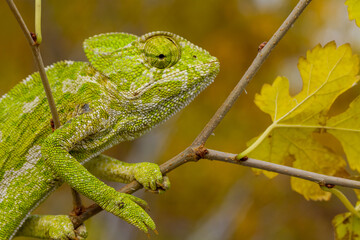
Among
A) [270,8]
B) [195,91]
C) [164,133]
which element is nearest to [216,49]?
[270,8]

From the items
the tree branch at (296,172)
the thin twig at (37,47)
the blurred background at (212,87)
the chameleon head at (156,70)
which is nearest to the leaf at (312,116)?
the tree branch at (296,172)

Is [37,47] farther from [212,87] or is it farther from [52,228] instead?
→ [212,87]

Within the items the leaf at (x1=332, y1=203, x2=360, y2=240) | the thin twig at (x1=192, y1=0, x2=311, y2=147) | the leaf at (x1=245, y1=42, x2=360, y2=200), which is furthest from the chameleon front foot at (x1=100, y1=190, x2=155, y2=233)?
the leaf at (x1=332, y1=203, x2=360, y2=240)

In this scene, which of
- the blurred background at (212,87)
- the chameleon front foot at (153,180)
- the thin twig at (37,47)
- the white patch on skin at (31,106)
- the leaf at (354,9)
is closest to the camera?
the thin twig at (37,47)

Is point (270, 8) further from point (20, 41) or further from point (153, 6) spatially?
point (20, 41)

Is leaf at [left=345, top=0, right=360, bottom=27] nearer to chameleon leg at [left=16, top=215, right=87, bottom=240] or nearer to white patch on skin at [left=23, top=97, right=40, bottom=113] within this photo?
white patch on skin at [left=23, top=97, right=40, bottom=113]

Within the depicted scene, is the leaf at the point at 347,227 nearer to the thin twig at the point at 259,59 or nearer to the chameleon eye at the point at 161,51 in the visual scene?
the thin twig at the point at 259,59
